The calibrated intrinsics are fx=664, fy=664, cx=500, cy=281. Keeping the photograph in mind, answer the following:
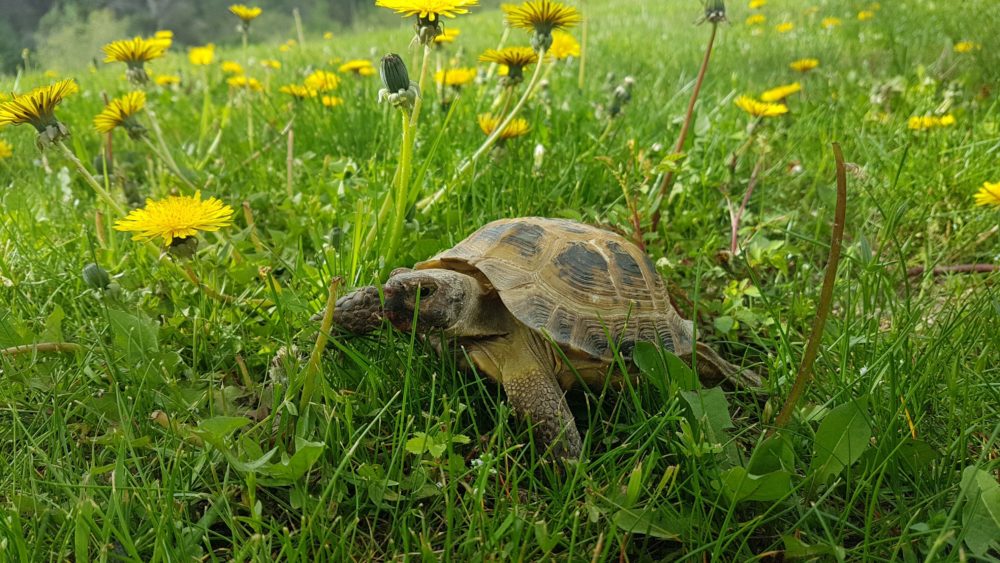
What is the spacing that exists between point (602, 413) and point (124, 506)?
1027 millimetres

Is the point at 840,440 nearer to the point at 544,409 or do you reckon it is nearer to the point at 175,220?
the point at 544,409

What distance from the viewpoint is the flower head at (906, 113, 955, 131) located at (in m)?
3.07

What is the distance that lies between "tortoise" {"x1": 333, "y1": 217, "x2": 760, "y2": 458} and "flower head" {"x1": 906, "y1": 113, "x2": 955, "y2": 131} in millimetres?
2083

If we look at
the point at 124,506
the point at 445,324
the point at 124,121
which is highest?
the point at 124,121

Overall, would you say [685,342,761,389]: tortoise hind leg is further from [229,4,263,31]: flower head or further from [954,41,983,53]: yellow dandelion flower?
[954,41,983,53]: yellow dandelion flower

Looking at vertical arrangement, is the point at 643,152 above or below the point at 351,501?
above

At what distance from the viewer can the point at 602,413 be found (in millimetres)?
1611

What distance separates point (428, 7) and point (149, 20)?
2633 centimetres

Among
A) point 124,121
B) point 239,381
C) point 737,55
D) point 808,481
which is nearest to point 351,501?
point 239,381

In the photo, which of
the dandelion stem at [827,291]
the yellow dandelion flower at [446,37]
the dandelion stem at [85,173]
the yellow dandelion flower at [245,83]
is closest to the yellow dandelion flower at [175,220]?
the dandelion stem at [85,173]

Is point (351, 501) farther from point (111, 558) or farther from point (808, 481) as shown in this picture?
point (808, 481)

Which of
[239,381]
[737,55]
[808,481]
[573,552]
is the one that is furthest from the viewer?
[737,55]

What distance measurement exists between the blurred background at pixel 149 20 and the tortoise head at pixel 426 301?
8.82 m

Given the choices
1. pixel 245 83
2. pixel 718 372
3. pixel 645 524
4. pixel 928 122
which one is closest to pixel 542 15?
pixel 718 372
